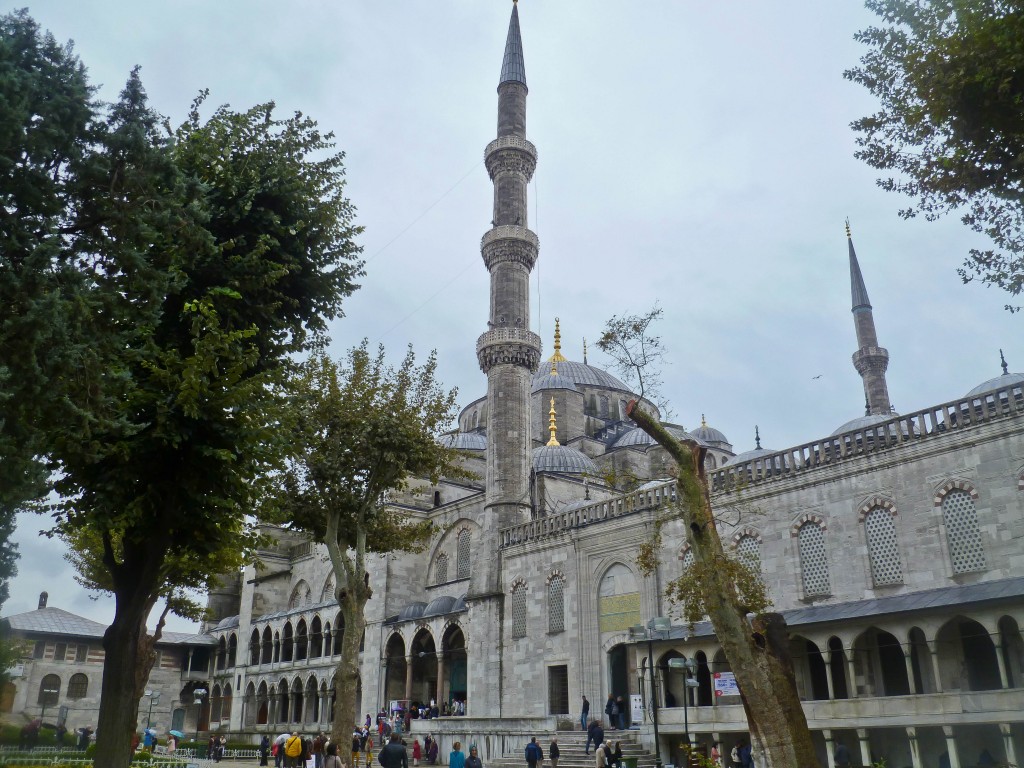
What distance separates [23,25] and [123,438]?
4.73 metres

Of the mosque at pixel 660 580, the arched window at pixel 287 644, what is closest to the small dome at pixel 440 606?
the mosque at pixel 660 580

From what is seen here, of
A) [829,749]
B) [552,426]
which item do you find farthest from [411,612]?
[829,749]

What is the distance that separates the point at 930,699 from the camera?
15867mm

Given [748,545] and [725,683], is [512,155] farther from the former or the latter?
[725,683]

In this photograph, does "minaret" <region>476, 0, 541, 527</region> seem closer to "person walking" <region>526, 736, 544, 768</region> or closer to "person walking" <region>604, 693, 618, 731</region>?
"person walking" <region>604, 693, 618, 731</region>

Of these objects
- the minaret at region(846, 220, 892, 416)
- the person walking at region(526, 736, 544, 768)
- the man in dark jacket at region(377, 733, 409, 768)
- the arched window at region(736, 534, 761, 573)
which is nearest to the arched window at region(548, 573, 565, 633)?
the arched window at region(736, 534, 761, 573)

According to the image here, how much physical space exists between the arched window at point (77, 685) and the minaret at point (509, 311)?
63.5 feet

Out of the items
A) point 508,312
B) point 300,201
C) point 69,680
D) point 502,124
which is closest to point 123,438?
point 300,201

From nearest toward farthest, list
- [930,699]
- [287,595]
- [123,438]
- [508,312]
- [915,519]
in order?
[123,438] → [930,699] → [915,519] → [508,312] → [287,595]

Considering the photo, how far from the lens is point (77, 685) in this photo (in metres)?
34.8

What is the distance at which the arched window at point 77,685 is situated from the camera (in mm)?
34438

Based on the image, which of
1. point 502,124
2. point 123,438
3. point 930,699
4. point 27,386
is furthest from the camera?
point 502,124

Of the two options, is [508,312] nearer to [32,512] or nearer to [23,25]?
[32,512]

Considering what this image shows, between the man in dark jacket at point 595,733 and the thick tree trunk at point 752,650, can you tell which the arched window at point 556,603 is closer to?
the man in dark jacket at point 595,733
